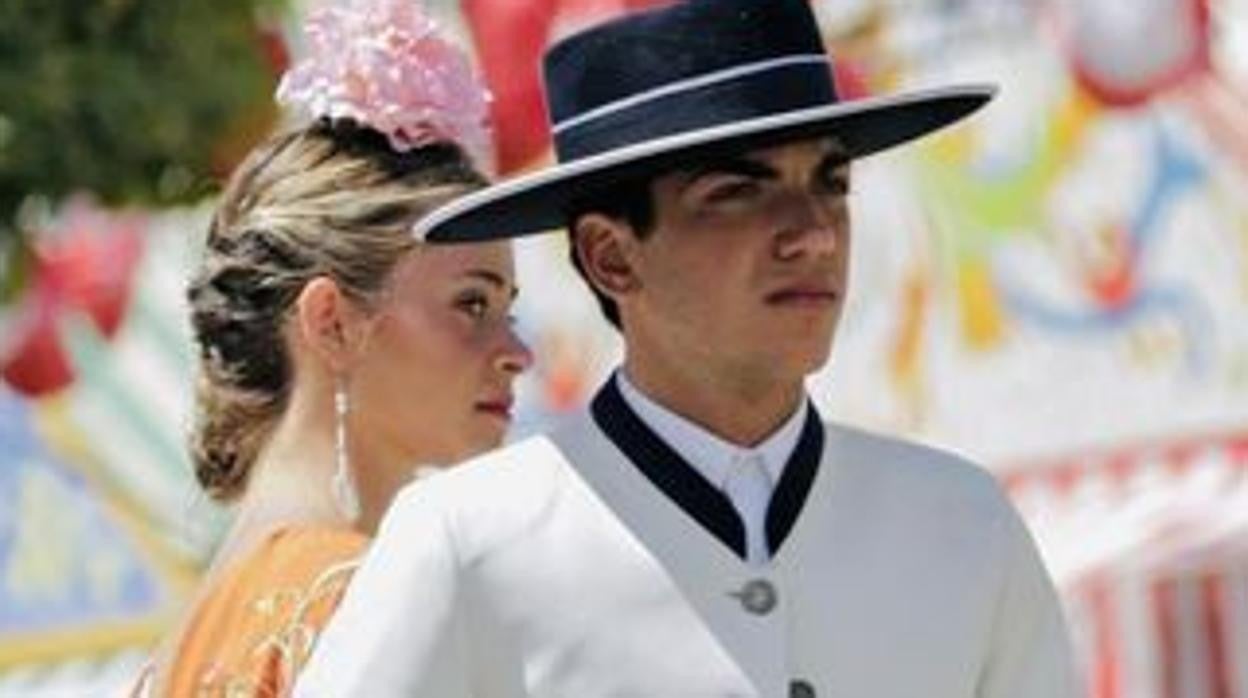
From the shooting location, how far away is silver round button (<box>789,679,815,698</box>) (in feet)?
8.60

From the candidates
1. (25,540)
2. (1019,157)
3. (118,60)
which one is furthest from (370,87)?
(25,540)

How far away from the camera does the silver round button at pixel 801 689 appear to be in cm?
262

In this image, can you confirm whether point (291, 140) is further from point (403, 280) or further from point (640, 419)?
point (640, 419)

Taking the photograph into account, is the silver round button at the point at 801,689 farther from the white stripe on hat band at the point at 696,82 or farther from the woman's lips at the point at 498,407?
the woman's lips at the point at 498,407

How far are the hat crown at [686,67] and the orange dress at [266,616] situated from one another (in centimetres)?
52

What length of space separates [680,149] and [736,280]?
0.09 meters

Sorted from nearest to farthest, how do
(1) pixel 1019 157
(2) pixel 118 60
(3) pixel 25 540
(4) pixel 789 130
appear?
(4) pixel 789 130 < (2) pixel 118 60 < (1) pixel 1019 157 < (3) pixel 25 540

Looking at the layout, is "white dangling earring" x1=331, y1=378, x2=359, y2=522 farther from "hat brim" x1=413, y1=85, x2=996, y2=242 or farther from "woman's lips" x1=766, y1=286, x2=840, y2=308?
"woman's lips" x1=766, y1=286, x2=840, y2=308

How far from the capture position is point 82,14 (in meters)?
6.88

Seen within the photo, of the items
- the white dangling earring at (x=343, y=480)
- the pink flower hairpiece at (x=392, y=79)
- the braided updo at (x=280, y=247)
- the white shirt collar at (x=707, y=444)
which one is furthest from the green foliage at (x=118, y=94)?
→ the white shirt collar at (x=707, y=444)

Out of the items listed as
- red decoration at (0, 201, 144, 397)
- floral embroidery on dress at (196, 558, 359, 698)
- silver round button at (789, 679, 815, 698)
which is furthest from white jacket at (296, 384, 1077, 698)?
red decoration at (0, 201, 144, 397)

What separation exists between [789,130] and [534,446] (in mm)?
264

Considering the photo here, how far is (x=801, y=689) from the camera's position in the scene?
103 inches

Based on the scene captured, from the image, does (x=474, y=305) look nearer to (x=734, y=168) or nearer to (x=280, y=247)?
(x=280, y=247)
